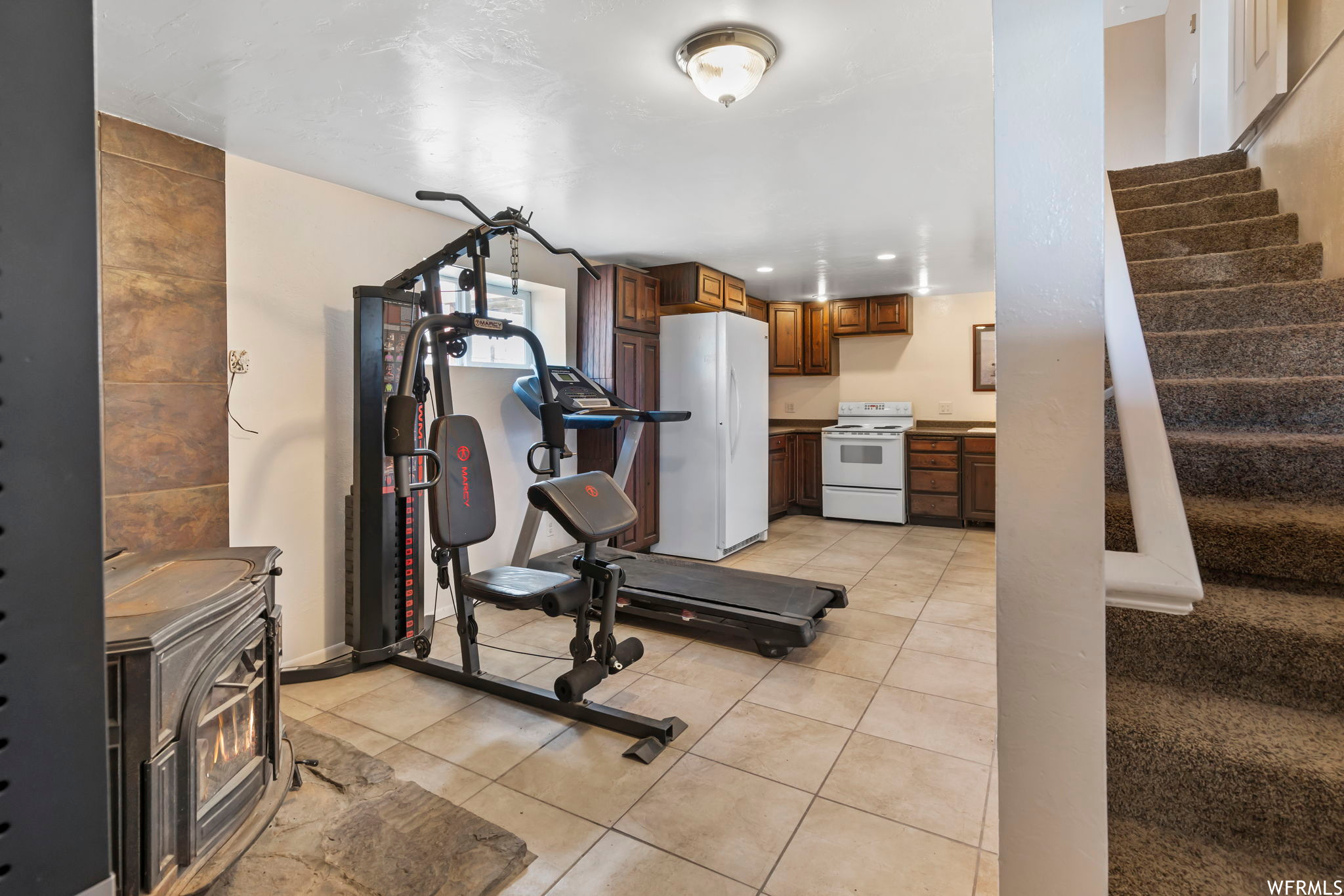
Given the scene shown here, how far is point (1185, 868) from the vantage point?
42.9 inches

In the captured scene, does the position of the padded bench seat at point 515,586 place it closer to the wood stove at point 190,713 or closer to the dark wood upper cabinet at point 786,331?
the wood stove at point 190,713

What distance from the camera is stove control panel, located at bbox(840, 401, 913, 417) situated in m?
6.50

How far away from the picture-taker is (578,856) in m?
1.69

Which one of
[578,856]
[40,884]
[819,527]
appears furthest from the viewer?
[819,527]

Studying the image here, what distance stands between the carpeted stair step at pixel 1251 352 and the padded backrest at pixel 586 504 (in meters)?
1.79

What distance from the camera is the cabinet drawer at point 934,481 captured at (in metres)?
5.91

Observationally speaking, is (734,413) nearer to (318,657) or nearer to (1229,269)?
(1229,269)

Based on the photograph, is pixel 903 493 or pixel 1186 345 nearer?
pixel 1186 345

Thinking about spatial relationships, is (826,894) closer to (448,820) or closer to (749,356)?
(448,820)

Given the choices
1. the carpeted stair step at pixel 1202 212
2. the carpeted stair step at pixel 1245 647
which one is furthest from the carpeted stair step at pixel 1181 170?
the carpeted stair step at pixel 1245 647

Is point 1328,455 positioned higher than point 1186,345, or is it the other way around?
point 1186,345

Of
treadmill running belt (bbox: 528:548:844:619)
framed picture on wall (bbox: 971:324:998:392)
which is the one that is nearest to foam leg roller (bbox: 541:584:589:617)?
treadmill running belt (bbox: 528:548:844:619)

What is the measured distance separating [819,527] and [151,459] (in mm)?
5039

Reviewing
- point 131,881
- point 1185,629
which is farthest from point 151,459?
point 1185,629
